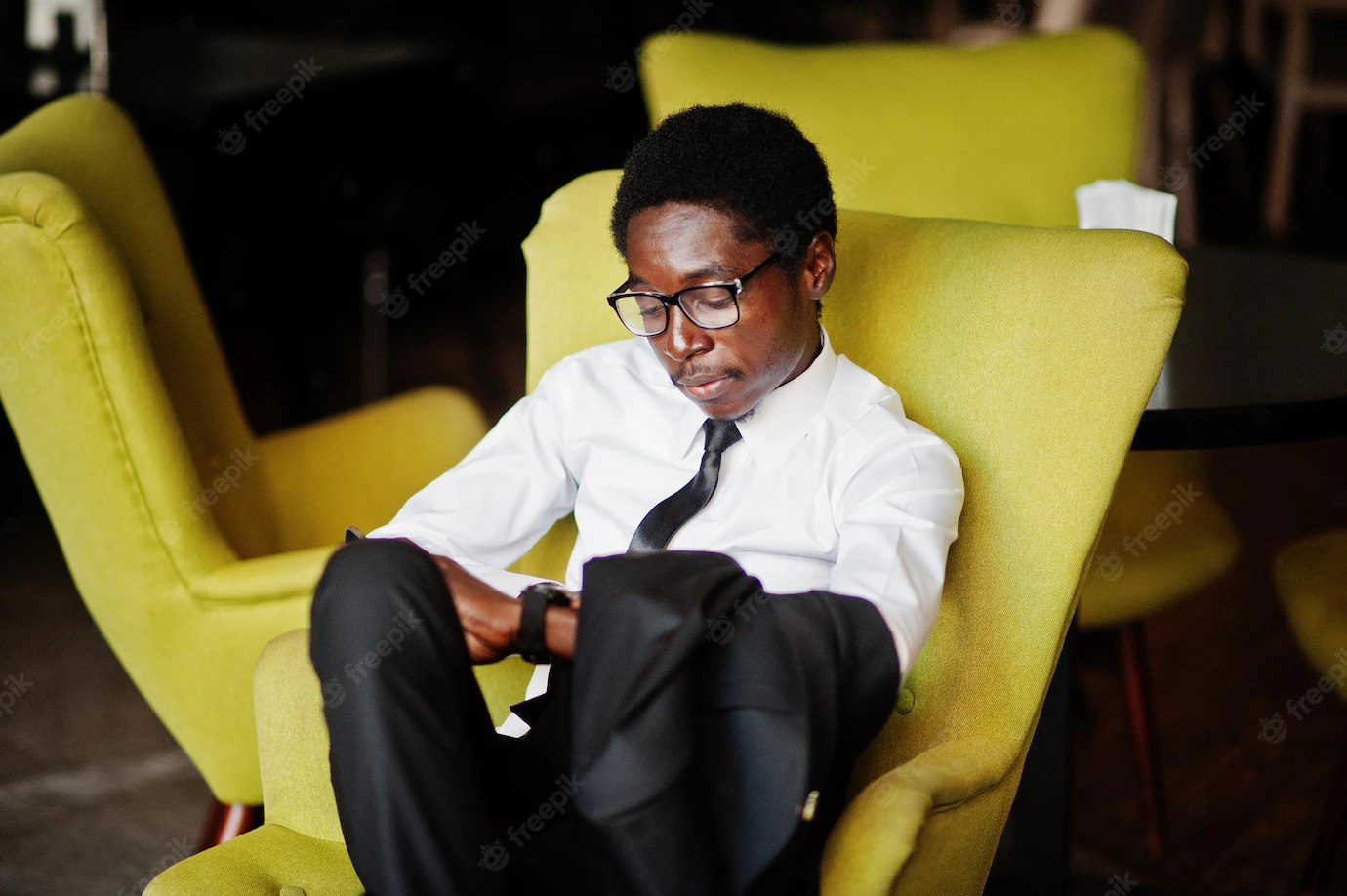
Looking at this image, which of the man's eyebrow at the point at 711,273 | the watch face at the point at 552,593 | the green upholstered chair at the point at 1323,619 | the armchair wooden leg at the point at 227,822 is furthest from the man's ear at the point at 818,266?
the armchair wooden leg at the point at 227,822

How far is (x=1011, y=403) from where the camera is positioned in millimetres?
1402

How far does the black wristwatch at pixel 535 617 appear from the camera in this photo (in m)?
1.12

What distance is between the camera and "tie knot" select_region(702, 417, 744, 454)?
1416mm

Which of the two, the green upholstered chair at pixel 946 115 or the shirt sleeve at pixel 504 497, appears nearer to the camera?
the shirt sleeve at pixel 504 497

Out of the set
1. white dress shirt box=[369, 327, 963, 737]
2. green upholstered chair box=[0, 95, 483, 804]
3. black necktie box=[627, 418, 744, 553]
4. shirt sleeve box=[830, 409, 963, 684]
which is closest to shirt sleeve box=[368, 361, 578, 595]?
white dress shirt box=[369, 327, 963, 737]

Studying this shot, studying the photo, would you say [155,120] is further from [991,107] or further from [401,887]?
[401,887]

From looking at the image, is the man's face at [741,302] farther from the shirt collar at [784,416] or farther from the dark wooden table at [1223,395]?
the dark wooden table at [1223,395]

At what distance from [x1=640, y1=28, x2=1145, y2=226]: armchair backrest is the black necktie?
2.92ft

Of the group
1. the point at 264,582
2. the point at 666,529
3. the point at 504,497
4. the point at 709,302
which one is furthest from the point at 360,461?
the point at 709,302

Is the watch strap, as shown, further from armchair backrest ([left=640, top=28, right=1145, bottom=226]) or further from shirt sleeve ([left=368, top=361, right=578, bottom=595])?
armchair backrest ([left=640, top=28, right=1145, bottom=226])

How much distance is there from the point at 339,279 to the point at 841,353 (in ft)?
10.8

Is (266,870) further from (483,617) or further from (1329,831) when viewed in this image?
(1329,831)

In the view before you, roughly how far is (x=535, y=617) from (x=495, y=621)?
0.03 m

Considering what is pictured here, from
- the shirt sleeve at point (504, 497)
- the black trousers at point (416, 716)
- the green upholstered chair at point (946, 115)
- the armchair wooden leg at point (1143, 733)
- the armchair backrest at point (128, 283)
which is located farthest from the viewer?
the green upholstered chair at point (946, 115)
